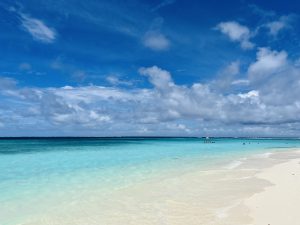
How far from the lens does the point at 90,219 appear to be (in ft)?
27.9

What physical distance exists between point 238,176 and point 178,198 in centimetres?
679

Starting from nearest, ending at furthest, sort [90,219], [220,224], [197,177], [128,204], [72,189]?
[220,224] < [90,219] < [128,204] < [72,189] < [197,177]

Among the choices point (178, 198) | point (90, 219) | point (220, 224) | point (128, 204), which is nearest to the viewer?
point (220, 224)

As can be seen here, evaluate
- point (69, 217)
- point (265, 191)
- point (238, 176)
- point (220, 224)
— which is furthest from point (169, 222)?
point (238, 176)

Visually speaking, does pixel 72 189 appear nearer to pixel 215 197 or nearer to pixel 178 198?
pixel 178 198

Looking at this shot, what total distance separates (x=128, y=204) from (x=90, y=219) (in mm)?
1951

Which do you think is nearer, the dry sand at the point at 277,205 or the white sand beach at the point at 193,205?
the dry sand at the point at 277,205

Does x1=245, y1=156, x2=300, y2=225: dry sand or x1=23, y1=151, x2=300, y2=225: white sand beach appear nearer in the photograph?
x1=245, y1=156, x2=300, y2=225: dry sand

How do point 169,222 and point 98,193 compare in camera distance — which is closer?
point 169,222

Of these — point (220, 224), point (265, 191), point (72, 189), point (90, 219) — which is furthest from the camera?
point (72, 189)

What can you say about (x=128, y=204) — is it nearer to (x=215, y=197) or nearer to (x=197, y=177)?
(x=215, y=197)

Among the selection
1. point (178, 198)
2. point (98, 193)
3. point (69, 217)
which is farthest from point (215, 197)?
point (69, 217)

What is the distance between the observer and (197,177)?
15984mm

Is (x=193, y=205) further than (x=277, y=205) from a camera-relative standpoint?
Yes
